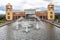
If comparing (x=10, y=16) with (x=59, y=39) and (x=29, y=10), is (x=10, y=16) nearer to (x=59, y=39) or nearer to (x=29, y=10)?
(x=29, y=10)

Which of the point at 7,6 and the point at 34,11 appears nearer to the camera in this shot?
the point at 7,6

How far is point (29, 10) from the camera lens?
230 ft

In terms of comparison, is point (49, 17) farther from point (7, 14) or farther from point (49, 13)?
point (7, 14)

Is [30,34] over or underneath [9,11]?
underneath

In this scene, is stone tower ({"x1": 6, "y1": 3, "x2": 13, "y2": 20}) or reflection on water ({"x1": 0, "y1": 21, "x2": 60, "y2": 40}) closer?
reflection on water ({"x1": 0, "y1": 21, "x2": 60, "y2": 40})

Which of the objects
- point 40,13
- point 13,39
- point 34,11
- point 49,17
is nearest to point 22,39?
point 13,39

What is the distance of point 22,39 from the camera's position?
46.9ft

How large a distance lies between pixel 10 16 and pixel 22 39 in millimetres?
40460

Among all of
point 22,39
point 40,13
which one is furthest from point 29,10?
point 22,39

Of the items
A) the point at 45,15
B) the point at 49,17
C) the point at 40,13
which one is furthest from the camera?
the point at 40,13

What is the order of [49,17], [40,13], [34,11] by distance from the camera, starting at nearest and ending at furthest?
[49,17] < [40,13] < [34,11]

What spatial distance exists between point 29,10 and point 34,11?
2.09 metres

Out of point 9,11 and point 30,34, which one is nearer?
point 30,34

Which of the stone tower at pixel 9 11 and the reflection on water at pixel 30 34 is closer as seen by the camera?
the reflection on water at pixel 30 34
